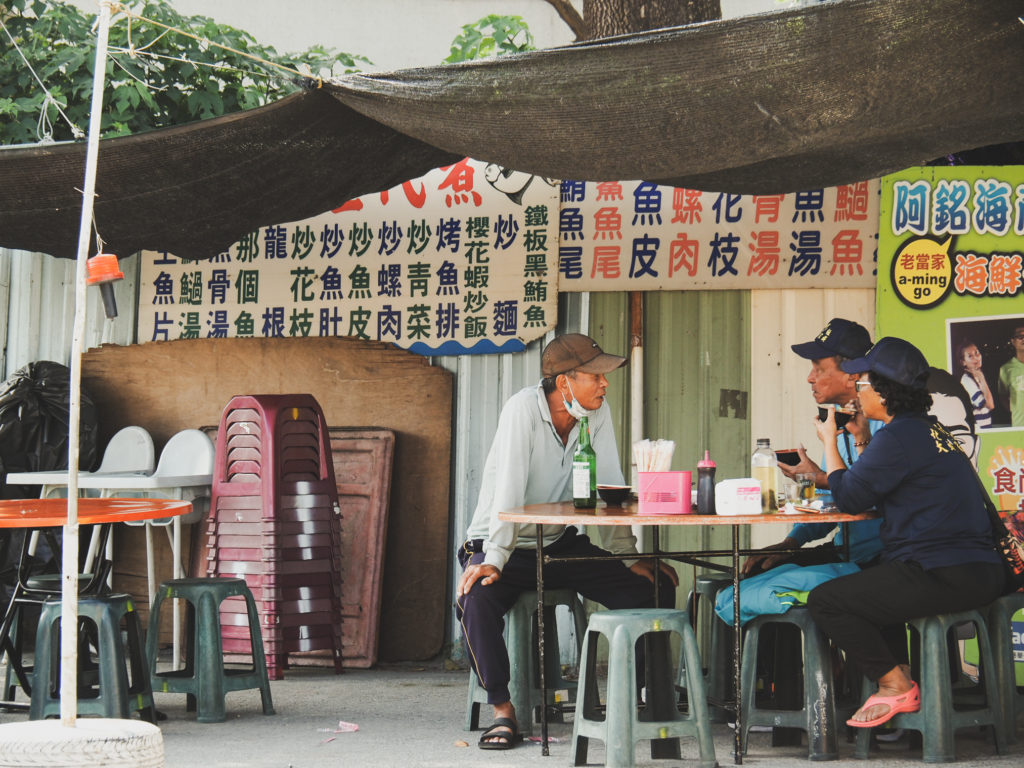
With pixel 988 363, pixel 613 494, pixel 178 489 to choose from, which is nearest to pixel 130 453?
pixel 178 489

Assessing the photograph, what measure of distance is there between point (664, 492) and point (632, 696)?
28.5 inches

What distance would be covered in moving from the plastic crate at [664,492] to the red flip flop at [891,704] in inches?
39.2

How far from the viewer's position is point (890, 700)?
14.4 feet

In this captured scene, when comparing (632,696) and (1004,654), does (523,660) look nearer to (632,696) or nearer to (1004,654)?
(632,696)

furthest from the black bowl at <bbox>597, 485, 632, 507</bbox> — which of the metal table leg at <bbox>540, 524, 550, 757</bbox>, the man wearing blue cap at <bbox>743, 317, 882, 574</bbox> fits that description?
the man wearing blue cap at <bbox>743, 317, 882, 574</bbox>

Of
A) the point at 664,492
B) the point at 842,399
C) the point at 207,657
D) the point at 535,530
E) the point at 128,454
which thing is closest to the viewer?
the point at 664,492

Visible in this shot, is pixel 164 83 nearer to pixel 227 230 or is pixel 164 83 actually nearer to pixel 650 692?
pixel 227 230

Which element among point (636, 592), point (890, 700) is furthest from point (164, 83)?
point (890, 700)

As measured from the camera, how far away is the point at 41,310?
24.7 ft

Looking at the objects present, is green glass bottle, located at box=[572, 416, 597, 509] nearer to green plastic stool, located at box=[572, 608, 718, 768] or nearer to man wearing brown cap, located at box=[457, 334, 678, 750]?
man wearing brown cap, located at box=[457, 334, 678, 750]

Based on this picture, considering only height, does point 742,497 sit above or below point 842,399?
below

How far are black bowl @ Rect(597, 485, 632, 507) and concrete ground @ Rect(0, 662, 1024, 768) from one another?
3.22ft

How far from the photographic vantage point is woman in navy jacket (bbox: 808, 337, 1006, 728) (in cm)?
437

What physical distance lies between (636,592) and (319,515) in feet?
7.11
